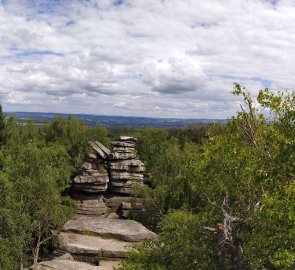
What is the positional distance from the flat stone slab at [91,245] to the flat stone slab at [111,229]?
72cm

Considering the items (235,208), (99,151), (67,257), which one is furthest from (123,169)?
(235,208)

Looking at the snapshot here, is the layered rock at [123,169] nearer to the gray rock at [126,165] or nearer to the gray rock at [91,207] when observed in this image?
the gray rock at [126,165]

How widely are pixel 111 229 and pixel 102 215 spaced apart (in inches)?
829

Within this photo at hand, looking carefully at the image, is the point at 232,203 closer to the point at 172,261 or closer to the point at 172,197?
the point at 172,261

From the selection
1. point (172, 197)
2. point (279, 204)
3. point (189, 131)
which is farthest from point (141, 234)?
point (189, 131)

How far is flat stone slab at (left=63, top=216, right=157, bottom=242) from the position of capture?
155ft

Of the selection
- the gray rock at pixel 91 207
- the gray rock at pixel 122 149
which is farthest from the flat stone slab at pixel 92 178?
the gray rock at pixel 122 149

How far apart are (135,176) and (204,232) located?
6053 cm

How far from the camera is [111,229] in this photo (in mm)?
48500

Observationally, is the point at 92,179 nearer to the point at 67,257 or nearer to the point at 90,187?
the point at 90,187

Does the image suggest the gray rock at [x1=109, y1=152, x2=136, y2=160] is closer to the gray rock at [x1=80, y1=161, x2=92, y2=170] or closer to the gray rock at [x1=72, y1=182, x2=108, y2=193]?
the gray rock at [x1=80, y1=161, x2=92, y2=170]

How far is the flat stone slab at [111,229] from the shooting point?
47.3 metres

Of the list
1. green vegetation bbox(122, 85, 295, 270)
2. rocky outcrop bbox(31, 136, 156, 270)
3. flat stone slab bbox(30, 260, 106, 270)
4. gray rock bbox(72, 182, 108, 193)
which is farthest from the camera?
gray rock bbox(72, 182, 108, 193)

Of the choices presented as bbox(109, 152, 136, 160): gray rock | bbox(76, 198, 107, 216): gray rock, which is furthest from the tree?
bbox(109, 152, 136, 160): gray rock
